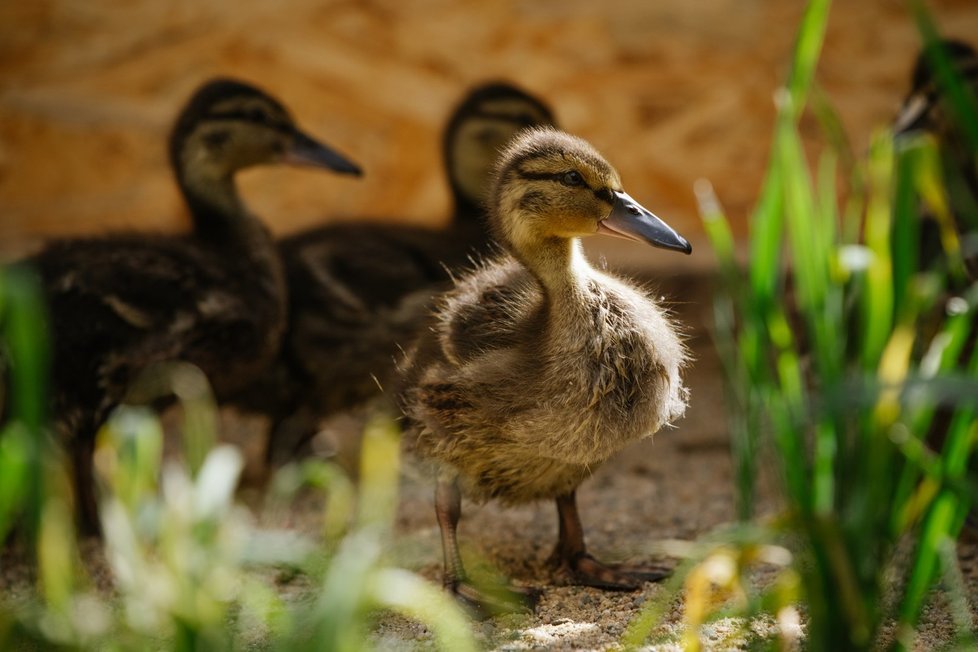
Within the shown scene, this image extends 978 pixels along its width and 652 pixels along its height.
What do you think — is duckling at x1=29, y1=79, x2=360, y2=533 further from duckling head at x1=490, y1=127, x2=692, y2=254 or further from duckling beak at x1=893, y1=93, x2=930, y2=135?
duckling beak at x1=893, y1=93, x2=930, y2=135

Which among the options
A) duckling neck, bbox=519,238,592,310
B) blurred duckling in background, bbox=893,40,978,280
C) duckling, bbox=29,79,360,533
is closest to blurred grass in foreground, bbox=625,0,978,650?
duckling neck, bbox=519,238,592,310

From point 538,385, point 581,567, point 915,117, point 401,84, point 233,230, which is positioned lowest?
point 581,567

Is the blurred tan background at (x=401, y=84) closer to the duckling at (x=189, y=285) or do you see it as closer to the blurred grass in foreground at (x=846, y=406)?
the duckling at (x=189, y=285)

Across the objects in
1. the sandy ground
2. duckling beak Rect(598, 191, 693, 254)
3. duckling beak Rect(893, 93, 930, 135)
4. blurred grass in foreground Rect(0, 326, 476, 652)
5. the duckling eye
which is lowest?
the sandy ground

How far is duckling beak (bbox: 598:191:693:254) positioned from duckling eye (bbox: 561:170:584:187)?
109 mm

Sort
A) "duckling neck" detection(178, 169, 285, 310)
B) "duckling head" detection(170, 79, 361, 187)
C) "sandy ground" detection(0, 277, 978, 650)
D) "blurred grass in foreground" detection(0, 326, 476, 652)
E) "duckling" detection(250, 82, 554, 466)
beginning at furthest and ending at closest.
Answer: "duckling head" detection(170, 79, 361, 187) → "duckling" detection(250, 82, 554, 466) → "duckling neck" detection(178, 169, 285, 310) → "sandy ground" detection(0, 277, 978, 650) → "blurred grass in foreground" detection(0, 326, 476, 652)

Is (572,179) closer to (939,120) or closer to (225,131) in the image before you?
(939,120)

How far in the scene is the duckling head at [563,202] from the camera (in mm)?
3240

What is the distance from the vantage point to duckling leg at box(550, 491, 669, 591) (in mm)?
3328

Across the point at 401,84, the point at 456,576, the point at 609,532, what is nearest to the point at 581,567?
the point at 456,576

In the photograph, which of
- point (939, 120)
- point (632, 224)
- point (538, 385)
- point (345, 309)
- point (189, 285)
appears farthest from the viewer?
point (345, 309)

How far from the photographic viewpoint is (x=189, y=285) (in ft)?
14.1

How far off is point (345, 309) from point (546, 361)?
1.83 m

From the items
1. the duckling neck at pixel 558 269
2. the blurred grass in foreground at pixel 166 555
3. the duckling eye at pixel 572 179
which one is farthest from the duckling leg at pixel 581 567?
the blurred grass in foreground at pixel 166 555
